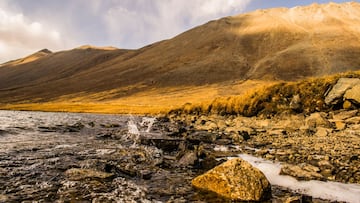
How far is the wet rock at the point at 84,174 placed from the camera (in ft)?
40.9

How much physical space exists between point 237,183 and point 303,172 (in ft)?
13.0

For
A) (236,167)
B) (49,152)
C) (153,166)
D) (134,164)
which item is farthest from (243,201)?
(49,152)

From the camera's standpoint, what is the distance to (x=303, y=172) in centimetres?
1282

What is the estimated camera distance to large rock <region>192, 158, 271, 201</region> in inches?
402

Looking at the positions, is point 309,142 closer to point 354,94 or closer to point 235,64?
point 354,94

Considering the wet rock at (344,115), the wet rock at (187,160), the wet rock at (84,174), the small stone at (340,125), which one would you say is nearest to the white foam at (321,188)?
the wet rock at (187,160)

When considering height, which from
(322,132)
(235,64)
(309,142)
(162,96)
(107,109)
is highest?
(235,64)

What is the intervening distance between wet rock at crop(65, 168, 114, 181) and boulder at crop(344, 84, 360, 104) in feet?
76.8

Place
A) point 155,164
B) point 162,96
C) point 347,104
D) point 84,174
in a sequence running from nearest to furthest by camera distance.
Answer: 1. point 84,174
2. point 155,164
3. point 347,104
4. point 162,96

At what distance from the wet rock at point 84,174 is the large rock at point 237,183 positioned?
157 inches

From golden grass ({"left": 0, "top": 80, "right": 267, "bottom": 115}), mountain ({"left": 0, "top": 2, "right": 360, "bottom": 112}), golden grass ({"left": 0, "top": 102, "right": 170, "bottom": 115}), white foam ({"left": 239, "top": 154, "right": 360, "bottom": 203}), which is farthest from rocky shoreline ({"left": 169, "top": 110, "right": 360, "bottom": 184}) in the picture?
mountain ({"left": 0, "top": 2, "right": 360, "bottom": 112})

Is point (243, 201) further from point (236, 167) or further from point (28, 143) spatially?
point (28, 143)

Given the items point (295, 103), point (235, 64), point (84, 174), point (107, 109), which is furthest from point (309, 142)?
point (235, 64)

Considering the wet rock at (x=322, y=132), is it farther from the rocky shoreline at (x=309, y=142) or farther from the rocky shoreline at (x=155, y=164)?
the rocky shoreline at (x=155, y=164)
